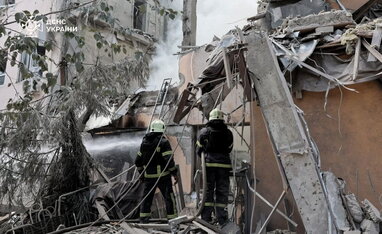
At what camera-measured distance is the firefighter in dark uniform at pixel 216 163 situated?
6.05 meters

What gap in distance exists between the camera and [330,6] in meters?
8.01

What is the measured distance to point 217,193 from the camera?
6.12 meters

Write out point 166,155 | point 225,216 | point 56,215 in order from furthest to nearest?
point 56,215, point 166,155, point 225,216

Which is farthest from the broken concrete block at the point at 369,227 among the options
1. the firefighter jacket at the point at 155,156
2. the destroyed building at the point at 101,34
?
the destroyed building at the point at 101,34

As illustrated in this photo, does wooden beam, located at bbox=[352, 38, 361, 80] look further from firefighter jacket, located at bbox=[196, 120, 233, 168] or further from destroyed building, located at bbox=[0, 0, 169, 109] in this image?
destroyed building, located at bbox=[0, 0, 169, 109]

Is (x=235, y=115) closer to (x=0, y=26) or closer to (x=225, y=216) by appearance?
(x=225, y=216)

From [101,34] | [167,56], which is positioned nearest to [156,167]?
[101,34]

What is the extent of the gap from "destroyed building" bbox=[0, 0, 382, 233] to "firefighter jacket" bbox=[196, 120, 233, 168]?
29 cm

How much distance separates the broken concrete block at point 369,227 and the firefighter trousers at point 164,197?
3.22m

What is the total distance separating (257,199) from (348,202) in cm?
231

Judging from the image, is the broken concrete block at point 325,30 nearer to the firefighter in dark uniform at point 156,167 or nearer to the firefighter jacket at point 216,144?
the firefighter jacket at point 216,144

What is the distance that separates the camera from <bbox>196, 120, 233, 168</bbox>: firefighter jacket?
6.11 metres

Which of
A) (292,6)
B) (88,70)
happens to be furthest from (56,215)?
(292,6)

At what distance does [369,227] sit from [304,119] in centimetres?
189
